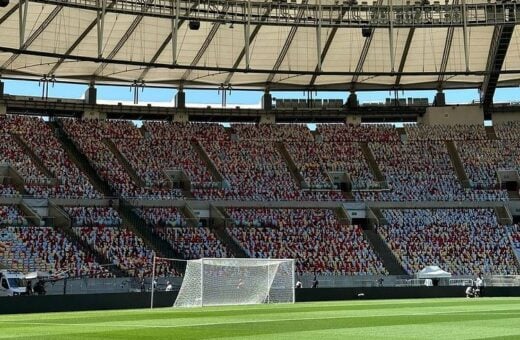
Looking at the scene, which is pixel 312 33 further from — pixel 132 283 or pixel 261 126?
pixel 132 283

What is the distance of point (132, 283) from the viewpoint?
40.5 m

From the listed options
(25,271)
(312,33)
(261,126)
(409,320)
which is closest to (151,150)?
(261,126)

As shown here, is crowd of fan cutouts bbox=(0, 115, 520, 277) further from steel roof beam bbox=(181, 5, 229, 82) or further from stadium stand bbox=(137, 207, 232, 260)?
steel roof beam bbox=(181, 5, 229, 82)

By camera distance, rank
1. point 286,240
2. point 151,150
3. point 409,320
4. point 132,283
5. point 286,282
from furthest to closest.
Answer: point 151,150 < point 286,240 < point 132,283 < point 286,282 < point 409,320

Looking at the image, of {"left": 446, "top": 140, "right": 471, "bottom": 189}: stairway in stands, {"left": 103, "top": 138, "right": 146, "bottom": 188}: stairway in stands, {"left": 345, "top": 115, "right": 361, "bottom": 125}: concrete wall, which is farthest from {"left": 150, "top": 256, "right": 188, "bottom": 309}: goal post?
{"left": 345, "top": 115, "right": 361, "bottom": 125}: concrete wall

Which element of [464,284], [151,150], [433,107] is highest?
[433,107]

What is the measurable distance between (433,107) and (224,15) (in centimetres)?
2551

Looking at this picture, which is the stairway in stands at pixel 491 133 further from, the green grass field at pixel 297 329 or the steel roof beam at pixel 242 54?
the green grass field at pixel 297 329

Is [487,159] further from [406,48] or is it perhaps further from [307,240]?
[307,240]

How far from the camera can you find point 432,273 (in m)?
46.2

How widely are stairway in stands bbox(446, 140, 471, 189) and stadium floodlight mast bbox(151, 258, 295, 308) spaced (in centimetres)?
2723

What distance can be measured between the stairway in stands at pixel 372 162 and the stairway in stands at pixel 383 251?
15.0 feet

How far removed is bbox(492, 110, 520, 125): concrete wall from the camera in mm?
65688

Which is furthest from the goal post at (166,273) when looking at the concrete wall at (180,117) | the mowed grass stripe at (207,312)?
the concrete wall at (180,117)
